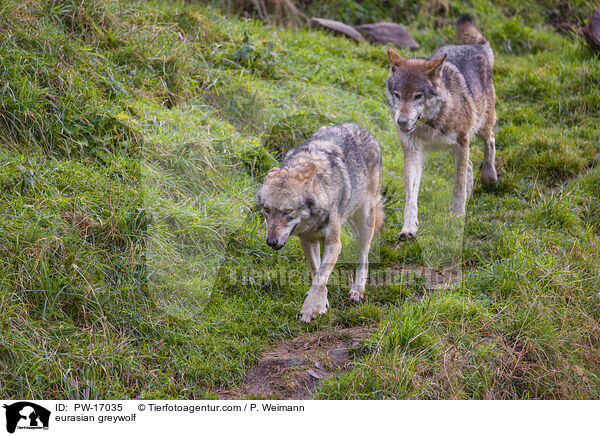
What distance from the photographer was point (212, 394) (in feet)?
13.8

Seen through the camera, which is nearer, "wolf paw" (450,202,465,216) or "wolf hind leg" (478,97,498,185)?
"wolf paw" (450,202,465,216)

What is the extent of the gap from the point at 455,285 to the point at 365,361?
146cm

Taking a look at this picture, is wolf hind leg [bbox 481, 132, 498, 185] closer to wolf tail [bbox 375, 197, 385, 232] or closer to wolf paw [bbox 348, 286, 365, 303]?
wolf tail [bbox 375, 197, 385, 232]

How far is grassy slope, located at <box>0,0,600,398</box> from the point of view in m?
4.19

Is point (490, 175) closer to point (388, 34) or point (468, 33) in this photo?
point (468, 33)

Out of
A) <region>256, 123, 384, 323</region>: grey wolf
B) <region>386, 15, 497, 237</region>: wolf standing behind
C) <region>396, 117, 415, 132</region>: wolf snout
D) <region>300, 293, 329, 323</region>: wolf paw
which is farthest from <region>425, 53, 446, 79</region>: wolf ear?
<region>300, 293, 329, 323</region>: wolf paw

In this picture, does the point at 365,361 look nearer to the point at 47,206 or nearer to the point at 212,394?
the point at 212,394

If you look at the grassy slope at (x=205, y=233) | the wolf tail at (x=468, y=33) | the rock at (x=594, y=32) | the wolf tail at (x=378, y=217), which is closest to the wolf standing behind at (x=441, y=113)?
the wolf tail at (x=378, y=217)

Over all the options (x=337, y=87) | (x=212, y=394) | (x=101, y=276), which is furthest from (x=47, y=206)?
(x=337, y=87)

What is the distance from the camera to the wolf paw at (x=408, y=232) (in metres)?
6.13

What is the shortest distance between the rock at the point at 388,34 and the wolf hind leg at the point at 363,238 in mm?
6111

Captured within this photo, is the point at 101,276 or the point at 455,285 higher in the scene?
the point at 101,276

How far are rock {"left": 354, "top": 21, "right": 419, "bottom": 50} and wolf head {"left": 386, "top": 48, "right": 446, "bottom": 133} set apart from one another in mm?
4794

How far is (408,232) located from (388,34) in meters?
6.15
